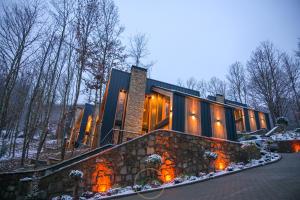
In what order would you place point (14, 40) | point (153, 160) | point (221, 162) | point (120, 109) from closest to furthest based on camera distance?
point (153, 160) < point (221, 162) < point (14, 40) < point (120, 109)

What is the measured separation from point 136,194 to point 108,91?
848 centimetres

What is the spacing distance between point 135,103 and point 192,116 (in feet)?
13.6

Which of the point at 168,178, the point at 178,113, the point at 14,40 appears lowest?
the point at 168,178

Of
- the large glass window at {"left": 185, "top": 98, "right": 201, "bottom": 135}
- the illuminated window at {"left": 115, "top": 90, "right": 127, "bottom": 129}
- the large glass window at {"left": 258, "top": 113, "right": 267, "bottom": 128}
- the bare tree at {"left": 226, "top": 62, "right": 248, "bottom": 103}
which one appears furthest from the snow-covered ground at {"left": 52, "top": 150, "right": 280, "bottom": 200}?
the bare tree at {"left": 226, "top": 62, "right": 248, "bottom": 103}

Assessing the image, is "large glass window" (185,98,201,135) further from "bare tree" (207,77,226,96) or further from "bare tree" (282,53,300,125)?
"bare tree" (207,77,226,96)

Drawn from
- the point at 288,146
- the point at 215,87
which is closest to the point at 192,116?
the point at 288,146

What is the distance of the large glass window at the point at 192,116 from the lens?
11.4 meters

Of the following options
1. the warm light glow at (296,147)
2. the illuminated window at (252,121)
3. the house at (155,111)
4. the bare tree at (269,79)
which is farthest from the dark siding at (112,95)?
the bare tree at (269,79)

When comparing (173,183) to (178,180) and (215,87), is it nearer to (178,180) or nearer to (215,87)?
(178,180)

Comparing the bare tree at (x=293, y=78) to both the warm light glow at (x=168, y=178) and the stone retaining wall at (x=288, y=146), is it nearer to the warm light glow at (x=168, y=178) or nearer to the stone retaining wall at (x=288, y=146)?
the stone retaining wall at (x=288, y=146)

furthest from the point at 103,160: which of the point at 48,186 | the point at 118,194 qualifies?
the point at 48,186

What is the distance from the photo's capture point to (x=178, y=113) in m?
11.5

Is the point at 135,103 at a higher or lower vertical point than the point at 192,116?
higher

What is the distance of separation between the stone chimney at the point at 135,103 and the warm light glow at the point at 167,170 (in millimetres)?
3920
